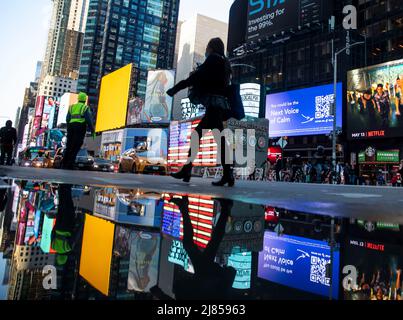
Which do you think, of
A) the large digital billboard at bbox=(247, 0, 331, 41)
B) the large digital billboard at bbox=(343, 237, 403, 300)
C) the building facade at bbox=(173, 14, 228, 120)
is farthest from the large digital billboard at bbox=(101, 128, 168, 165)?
the large digital billboard at bbox=(343, 237, 403, 300)

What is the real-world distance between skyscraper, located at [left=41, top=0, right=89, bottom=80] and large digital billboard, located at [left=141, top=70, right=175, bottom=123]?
123m

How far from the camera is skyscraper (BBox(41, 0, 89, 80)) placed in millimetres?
159337

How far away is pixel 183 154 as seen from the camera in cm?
2966

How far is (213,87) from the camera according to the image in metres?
4.28

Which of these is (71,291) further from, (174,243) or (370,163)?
(370,163)

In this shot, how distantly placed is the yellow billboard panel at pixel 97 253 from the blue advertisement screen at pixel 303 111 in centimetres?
3009

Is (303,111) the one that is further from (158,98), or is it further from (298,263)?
(298,263)

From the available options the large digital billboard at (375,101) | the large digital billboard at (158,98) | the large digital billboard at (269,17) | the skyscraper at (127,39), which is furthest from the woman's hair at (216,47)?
the skyscraper at (127,39)

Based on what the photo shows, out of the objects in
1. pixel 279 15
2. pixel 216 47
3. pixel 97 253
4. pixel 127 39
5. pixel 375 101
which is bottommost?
pixel 97 253

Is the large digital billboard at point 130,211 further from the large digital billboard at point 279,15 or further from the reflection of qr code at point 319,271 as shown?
the large digital billboard at point 279,15

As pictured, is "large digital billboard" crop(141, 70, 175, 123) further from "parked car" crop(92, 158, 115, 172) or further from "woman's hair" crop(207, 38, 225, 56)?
"woman's hair" crop(207, 38, 225, 56)

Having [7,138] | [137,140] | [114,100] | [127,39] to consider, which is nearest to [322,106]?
[7,138]

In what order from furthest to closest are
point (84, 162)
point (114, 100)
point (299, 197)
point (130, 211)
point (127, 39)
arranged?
point (127, 39) < point (114, 100) < point (84, 162) < point (299, 197) < point (130, 211)

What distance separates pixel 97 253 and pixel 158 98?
46.5 meters
